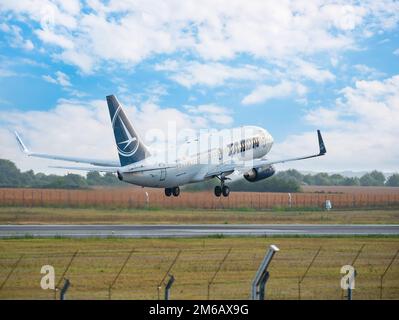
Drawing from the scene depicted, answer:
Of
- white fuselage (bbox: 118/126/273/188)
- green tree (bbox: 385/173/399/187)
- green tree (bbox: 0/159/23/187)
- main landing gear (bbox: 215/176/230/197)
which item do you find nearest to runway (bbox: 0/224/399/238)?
white fuselage (bbox: 118/126/273/188)

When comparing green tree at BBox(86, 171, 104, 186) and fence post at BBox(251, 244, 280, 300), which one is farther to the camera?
green tree at BBox(86, 171, 104, 186)

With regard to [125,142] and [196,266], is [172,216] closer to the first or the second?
[125,142]

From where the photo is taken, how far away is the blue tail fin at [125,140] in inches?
2739

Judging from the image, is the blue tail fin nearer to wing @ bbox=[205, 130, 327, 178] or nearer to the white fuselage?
the white fuselage

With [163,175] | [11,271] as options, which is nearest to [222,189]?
[163,175]

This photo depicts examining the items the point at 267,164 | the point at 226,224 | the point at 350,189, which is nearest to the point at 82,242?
the point at 226,224

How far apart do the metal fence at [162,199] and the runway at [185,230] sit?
8382 mm

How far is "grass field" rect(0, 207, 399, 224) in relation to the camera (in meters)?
78.5

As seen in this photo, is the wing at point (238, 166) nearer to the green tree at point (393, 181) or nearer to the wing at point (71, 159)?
the wing at point (71, 159)

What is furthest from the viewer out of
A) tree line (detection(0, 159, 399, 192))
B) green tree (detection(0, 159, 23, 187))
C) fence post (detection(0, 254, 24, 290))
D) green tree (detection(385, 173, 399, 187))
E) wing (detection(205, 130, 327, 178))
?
green tree (detection(385, 173, 399, 187))

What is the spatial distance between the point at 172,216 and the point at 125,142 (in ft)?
58.5

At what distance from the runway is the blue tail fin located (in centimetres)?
595

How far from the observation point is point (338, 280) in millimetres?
36812
